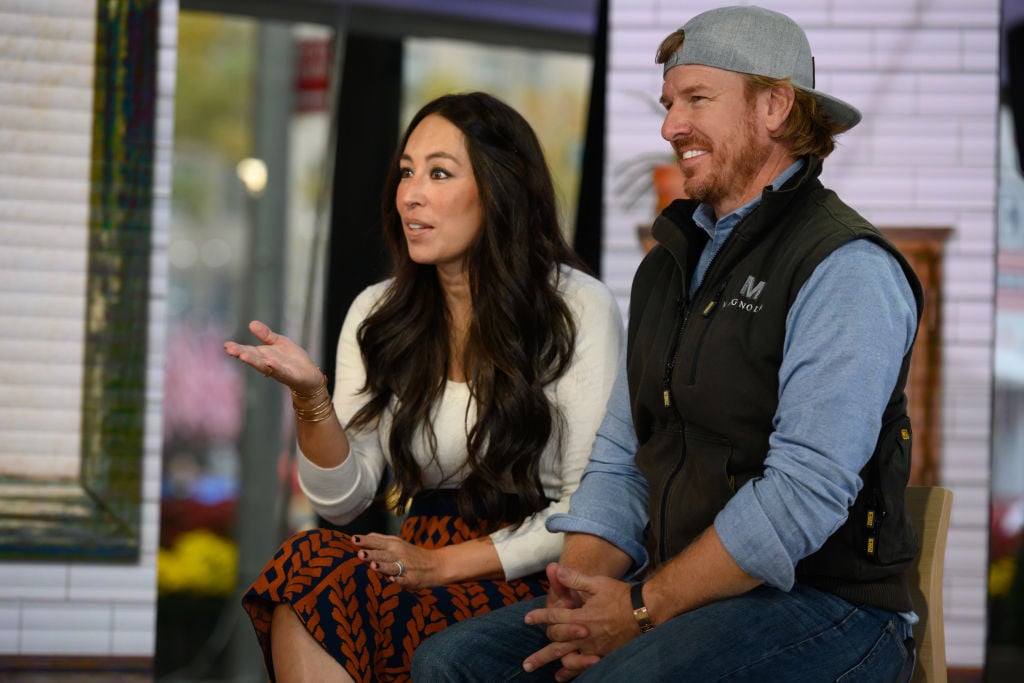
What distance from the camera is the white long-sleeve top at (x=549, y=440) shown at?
7.71 ft

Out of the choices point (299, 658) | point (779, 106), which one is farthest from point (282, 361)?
point (779, 106)

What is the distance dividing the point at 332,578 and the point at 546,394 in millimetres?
618

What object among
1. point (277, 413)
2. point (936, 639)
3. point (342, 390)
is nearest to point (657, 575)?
point (936, 639)

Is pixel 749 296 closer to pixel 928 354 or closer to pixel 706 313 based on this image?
pixel 706 313

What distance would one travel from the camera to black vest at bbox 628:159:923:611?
1.69 meters

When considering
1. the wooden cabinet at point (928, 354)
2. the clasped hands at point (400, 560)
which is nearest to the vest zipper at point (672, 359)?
the clasped hands at point (400, 560)

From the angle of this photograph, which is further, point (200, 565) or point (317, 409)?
point (200, 565)

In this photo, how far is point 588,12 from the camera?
12.6ft

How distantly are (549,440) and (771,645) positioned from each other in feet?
2.68

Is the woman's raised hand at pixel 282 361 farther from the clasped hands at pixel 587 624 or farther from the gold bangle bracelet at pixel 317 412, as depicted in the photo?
the clasped hands at pixel 587 624

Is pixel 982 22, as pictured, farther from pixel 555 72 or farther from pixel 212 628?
pixel 212 628

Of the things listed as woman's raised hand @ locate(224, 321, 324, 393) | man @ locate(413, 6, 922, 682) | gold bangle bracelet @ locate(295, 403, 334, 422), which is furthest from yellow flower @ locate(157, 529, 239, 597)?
man @ locate(413, 6, 922, 682)

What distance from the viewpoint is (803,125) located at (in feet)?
6.12

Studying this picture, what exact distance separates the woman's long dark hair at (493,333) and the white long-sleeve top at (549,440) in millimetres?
25
